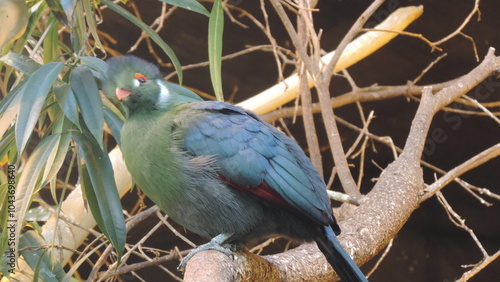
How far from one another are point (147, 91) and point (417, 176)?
756 mm

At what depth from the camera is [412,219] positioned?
3197 millimetres

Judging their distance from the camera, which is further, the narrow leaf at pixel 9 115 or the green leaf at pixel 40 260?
the green leaf at pixel 40 260

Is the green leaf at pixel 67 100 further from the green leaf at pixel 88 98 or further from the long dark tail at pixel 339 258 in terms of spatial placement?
the long dark tail at pixel 339 258

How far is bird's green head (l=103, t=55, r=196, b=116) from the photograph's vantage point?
118 centimetres

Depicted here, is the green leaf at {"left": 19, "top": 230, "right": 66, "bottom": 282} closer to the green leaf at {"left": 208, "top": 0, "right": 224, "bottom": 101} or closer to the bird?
the bird

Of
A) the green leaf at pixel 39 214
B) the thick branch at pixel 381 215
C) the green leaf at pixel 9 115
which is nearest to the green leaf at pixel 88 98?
the green leaf at pixel 9 115

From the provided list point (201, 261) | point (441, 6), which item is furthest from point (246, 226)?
point (441, 6)

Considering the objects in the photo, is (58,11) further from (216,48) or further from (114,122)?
(216,48)

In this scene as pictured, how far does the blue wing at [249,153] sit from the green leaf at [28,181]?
0.94 feet

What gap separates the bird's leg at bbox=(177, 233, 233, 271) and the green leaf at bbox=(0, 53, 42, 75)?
52 cm

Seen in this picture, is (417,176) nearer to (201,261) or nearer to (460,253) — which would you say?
(201,261)

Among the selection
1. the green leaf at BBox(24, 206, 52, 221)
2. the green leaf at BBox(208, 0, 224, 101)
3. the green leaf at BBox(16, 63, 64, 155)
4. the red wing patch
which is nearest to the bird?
the red wing patch

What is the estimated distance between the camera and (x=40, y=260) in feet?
4.55

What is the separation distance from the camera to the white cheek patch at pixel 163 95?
119cm
